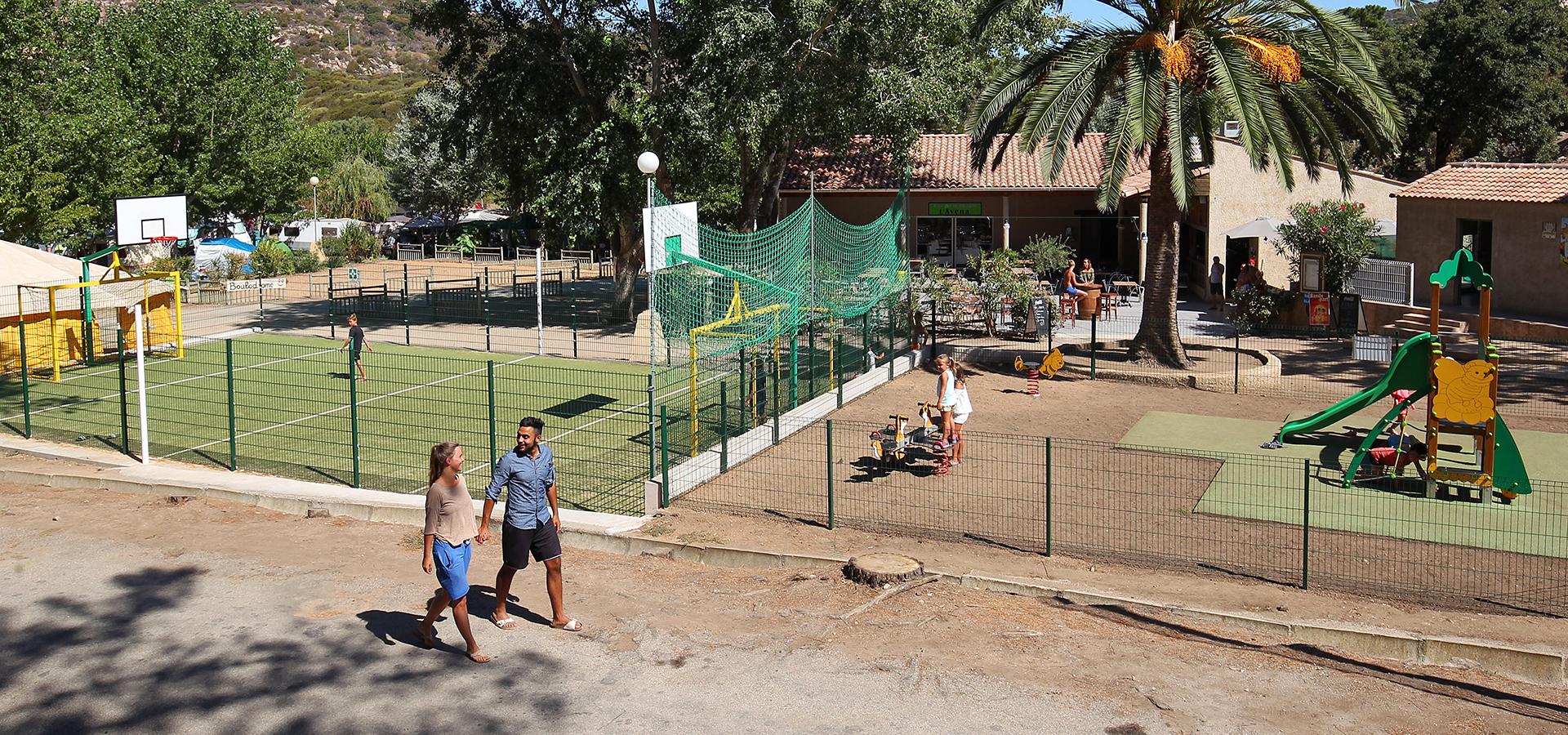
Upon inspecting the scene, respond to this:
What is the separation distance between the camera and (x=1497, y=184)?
90.3 ft

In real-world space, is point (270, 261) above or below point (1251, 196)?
below

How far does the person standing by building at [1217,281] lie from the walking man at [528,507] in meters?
25.3

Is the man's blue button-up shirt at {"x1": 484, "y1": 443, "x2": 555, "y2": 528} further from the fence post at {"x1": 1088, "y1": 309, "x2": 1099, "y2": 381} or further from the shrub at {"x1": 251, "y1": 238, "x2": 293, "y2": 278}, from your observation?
the shrub at {"x1": 251, "y1": 238, "x2": 293, "y2": 278}

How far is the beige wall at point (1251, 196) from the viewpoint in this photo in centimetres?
3170

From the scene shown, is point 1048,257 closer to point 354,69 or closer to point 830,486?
point 830,486

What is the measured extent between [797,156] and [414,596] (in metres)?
31.9

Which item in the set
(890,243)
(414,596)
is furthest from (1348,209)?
(414,596)

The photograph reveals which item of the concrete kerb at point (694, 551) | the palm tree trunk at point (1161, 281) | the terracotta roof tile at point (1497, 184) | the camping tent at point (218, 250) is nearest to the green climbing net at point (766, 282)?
the concrete kerb at point (694, 551)

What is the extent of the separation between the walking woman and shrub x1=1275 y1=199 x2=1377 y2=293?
22.9 meters

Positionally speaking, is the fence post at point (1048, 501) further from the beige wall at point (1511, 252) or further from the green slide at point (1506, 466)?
the beige wall at point (1511, 252)

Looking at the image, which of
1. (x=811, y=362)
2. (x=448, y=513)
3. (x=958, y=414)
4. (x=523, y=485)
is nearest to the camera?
(x=448, y=513)

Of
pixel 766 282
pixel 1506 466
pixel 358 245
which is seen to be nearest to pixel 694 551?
pixel 766 282

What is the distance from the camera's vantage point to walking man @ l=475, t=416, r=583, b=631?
29.5 ft

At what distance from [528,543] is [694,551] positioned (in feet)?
9.89
